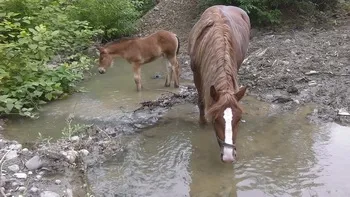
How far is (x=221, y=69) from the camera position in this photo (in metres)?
5.32

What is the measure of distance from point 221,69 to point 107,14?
22.5 ft

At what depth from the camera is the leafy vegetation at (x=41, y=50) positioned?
281 inches

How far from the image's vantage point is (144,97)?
7922 millimetres

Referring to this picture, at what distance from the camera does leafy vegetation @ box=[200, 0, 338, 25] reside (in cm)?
1067

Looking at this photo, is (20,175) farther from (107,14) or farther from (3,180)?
(107,14)

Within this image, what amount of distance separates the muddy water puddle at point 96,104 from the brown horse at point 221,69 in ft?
5.27

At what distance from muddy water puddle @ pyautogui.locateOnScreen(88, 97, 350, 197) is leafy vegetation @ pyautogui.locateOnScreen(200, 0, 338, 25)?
4.44m

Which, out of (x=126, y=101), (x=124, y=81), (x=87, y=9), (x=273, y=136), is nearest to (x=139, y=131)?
(x=126, y=101)

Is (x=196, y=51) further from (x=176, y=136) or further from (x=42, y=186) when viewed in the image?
(x=42, y=186)

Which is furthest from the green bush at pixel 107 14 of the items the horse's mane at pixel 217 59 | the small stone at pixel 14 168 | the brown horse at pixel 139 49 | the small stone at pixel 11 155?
the small stone at pixel 14 168

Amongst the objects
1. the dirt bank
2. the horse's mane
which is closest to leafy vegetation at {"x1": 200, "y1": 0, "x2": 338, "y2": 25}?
the horse's mane

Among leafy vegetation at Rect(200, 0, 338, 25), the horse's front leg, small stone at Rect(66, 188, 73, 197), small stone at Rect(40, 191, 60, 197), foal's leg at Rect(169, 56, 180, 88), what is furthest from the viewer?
leafy vegetation at Rect(200, 0, 338, 25)

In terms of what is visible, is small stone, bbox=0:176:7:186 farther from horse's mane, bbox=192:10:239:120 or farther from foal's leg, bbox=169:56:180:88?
foal's leg, bbox=169:56:180:88

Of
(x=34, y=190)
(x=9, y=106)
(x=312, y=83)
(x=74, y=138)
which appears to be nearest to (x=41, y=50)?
(x=9, y=106)
